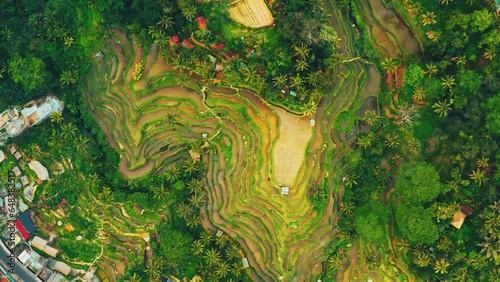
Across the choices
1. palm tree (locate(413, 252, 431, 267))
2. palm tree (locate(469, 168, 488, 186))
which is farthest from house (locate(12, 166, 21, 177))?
palm tree (locate(469, 168, 488, 186))

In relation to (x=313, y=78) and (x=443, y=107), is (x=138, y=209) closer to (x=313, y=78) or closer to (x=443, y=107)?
(x=313, y=78)

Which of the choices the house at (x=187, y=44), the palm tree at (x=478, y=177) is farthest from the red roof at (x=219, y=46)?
the palm tree at (x=478, y=177)

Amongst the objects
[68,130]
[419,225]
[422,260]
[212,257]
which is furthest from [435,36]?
[68,130]

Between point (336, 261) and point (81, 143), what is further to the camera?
point (81, 143)

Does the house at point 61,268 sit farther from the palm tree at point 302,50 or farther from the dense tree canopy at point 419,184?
the dense tree canopy at point 419,184

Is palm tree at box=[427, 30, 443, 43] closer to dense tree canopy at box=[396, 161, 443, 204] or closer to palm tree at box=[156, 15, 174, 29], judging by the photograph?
dense tree canopy at box=[396, 161, 443, 204]

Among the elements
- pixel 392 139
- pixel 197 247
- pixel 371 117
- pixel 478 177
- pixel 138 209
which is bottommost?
pixel 478 177

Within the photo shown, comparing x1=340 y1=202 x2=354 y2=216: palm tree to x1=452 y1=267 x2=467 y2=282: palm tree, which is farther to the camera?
x1=340 y1=202 x2=354 y2=216: palm tree
